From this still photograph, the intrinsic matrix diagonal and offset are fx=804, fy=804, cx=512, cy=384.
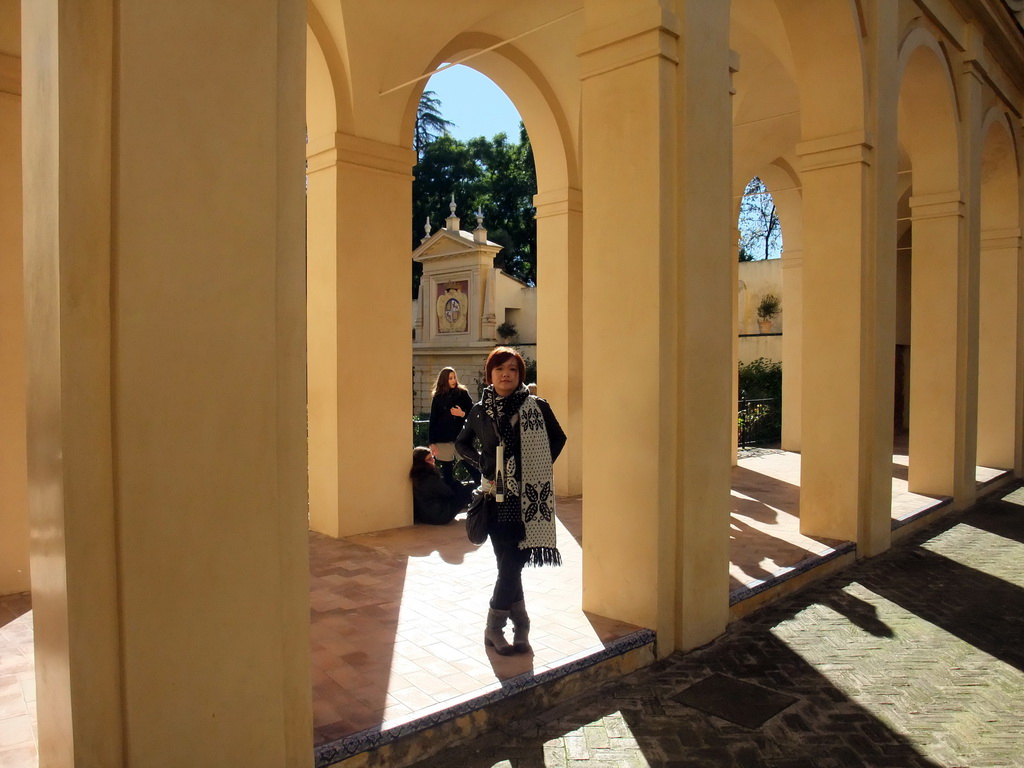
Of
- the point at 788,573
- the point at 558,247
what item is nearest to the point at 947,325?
the point at 558,247

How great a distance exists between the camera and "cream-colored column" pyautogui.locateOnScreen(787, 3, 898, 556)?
24.7ft

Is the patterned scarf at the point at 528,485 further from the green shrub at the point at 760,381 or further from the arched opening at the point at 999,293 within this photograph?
the green shrub at the point at 760,381

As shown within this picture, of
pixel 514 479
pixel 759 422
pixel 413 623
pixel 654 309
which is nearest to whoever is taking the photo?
pixel 514 479

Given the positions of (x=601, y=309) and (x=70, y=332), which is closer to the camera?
(x=70, y=332)

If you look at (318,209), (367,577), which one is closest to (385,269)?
(318,209)

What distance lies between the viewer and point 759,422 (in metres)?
18.2

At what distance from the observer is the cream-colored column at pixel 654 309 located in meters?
4.96

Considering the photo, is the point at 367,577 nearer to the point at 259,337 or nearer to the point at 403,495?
the point at 403,495

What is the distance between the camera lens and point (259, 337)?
9.93ft

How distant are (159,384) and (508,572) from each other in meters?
2.46

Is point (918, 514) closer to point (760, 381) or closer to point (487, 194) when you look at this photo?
point (760, 381)

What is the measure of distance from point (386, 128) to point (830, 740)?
6574 millimetres

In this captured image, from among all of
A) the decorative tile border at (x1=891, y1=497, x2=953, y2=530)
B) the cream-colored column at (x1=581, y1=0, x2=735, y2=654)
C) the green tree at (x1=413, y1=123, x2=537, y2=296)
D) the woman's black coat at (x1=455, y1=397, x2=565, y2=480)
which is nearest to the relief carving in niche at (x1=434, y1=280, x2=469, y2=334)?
the green tree at (x1=413, y1=123, x2=537, y2=296)

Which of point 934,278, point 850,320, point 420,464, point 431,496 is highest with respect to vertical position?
point 934,278
